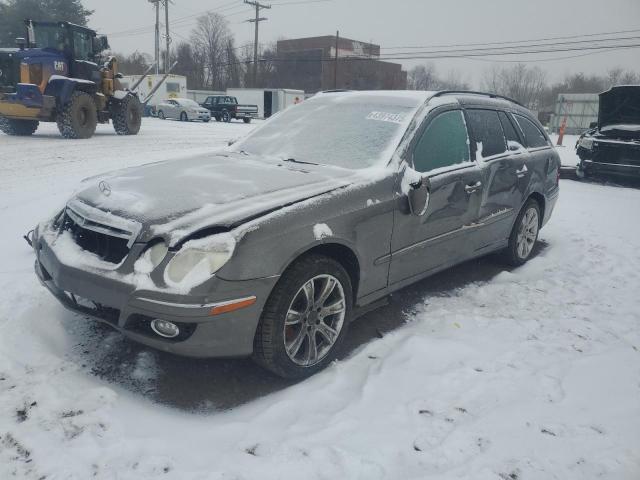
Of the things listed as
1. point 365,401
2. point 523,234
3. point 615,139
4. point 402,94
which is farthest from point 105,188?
point 615,139

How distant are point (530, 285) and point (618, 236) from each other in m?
2.64

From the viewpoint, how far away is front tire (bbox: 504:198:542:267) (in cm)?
483

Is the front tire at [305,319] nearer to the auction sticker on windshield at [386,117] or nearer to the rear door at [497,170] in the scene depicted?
the auction sticker on windshield at [386,117]

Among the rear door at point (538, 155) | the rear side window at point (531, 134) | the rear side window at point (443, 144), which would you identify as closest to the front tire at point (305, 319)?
the rear side window at point (443, 144)

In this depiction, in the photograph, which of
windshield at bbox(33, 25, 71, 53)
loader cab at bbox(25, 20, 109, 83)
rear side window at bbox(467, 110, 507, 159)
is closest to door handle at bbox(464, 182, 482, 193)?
rear side window at bbox(467, 110, 507, 159)

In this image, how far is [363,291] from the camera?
3145mm

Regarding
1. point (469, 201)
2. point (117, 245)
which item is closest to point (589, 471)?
point (469, 201)

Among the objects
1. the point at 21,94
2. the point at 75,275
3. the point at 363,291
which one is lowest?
the point at 363,291

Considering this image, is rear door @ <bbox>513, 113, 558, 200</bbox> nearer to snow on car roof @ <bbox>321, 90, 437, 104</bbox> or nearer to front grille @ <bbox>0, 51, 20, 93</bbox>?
snow on car roof @ <bbox>321, 90, 437, 104</bbox>

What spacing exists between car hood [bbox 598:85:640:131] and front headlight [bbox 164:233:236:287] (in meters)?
11.8

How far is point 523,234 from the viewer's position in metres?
4.99

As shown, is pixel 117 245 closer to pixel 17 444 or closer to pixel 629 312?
pixel 17 444

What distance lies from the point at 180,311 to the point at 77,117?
1289 cm

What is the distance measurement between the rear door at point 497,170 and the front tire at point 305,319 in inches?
68.4
